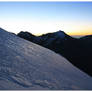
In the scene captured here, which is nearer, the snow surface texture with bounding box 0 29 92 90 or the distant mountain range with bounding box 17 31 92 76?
the snow surface texture with bounding box 0 29 92 90

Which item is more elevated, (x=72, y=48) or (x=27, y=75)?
(x=72, y=48)

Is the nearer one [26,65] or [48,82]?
[48,82]

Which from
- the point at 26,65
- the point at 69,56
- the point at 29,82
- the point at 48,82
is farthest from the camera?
the point at 69,56

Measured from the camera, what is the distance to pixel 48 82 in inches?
268

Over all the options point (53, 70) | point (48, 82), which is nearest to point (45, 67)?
point (53, 70)

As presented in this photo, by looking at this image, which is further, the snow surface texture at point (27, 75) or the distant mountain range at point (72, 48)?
the distant mountain range at point (72, 48)

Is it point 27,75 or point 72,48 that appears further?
point 72,48

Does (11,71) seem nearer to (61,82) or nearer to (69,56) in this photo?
(61,82)

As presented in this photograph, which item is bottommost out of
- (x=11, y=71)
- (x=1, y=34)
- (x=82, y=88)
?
(x=82, y=88)

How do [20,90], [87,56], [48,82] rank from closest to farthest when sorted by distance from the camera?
[20,90] → [48,82] → [87,56]

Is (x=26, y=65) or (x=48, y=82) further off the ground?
(x=26, y=65)

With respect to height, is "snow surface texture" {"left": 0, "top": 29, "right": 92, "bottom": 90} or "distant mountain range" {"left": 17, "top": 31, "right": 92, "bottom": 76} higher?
"distant mountain range" {"left": 17, "top": 31, "right": 92, "bottom": 76}

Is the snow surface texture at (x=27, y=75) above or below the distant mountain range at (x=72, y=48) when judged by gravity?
below

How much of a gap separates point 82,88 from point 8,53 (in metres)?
4.77
